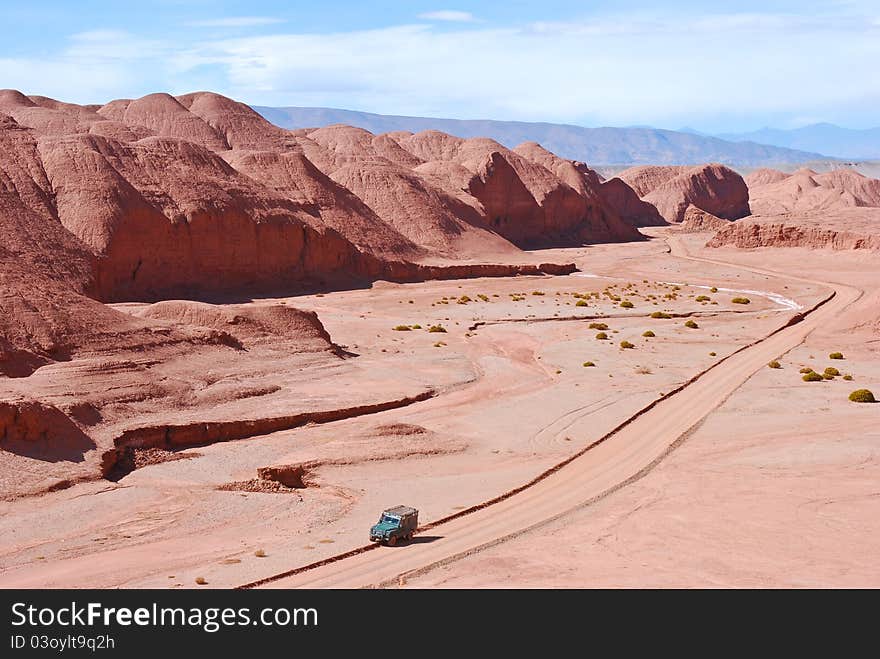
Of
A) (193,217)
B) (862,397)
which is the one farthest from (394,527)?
(193,217)

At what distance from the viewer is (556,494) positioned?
2886 cm

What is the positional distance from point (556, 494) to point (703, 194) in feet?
477

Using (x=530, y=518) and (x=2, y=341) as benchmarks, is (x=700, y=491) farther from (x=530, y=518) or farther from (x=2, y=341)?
(x=2, y=341)

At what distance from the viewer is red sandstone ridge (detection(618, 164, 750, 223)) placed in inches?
6516

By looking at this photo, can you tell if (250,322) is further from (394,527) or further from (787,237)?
(787,237)

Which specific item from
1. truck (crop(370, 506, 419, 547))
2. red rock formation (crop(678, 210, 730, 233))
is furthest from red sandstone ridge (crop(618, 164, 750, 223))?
truck (crop(370, 506, 419, 547))

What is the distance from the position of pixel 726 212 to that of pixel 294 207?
3981 inches

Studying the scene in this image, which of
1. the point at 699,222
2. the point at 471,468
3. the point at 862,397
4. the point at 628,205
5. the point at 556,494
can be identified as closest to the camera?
the point at 556,494

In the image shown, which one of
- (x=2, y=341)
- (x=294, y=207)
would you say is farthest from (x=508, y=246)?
(x=2, y=341)

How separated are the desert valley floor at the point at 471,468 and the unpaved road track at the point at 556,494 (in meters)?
0.10

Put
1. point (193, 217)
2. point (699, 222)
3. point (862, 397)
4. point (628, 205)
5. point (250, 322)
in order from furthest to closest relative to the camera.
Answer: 1. point (628, 205)
2. point (699, 222)
3. point (193, 217)
4. point (250, 322)
5. point (862, 397)

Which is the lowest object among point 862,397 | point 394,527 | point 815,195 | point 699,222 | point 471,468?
point 471,468

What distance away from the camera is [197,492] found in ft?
93.5

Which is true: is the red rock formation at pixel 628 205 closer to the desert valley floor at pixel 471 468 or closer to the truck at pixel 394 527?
the desert valley floor at pixel 471 468
